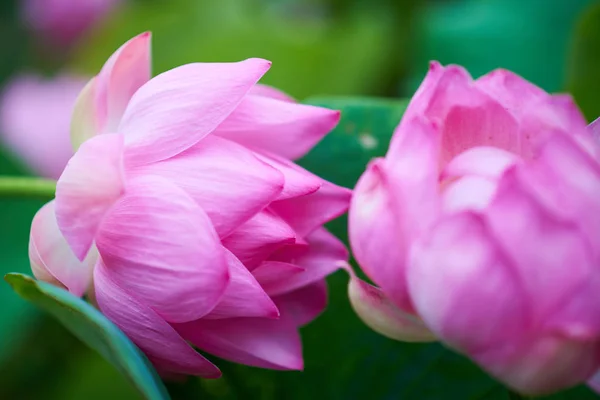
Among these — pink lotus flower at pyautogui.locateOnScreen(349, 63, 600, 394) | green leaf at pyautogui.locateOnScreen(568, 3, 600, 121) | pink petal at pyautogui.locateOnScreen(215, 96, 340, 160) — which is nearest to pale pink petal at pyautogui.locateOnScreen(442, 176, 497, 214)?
pink lotus flower at pyautogui.locateOnScreen(349, 63, 600, 394)

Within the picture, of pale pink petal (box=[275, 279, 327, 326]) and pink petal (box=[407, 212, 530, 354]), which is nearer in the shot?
pink petal (box=[407, 212, 530, 354])

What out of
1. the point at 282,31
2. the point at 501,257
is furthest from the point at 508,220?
the point at 282,31

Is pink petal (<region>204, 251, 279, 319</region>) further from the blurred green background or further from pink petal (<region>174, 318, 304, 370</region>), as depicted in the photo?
the blurred green background

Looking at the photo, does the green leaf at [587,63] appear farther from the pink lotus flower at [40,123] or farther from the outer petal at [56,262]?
the pink lotus flower at [40,123]

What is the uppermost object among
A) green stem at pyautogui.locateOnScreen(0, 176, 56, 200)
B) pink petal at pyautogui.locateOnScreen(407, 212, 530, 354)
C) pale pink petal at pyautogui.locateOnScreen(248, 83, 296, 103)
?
pale pink petal at pyautogui.locateOnScreen(248, 83, 296, 103)

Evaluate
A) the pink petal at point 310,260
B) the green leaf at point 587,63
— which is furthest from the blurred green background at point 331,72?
the pink petal at point 310,260

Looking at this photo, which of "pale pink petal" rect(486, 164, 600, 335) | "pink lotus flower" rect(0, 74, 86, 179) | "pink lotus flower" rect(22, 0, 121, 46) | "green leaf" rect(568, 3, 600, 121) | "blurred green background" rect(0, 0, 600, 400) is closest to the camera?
"pale pink petal" rect(486, 164, 600, 335)

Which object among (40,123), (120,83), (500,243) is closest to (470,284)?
(500,243)

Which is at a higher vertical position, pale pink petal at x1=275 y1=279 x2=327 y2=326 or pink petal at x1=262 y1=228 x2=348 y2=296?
pink petal at x1=262 y1=228 x2=348 y2=296

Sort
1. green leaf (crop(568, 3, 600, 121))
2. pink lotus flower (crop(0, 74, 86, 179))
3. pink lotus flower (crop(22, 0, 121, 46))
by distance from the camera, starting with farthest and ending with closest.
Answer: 1. pink lotus flower (crop(22, 0, 121, 46))
2. pink lotus flower (crop(0, 74, 86, 179))
3. green leaf (crop(568, 3, 600, 121))
